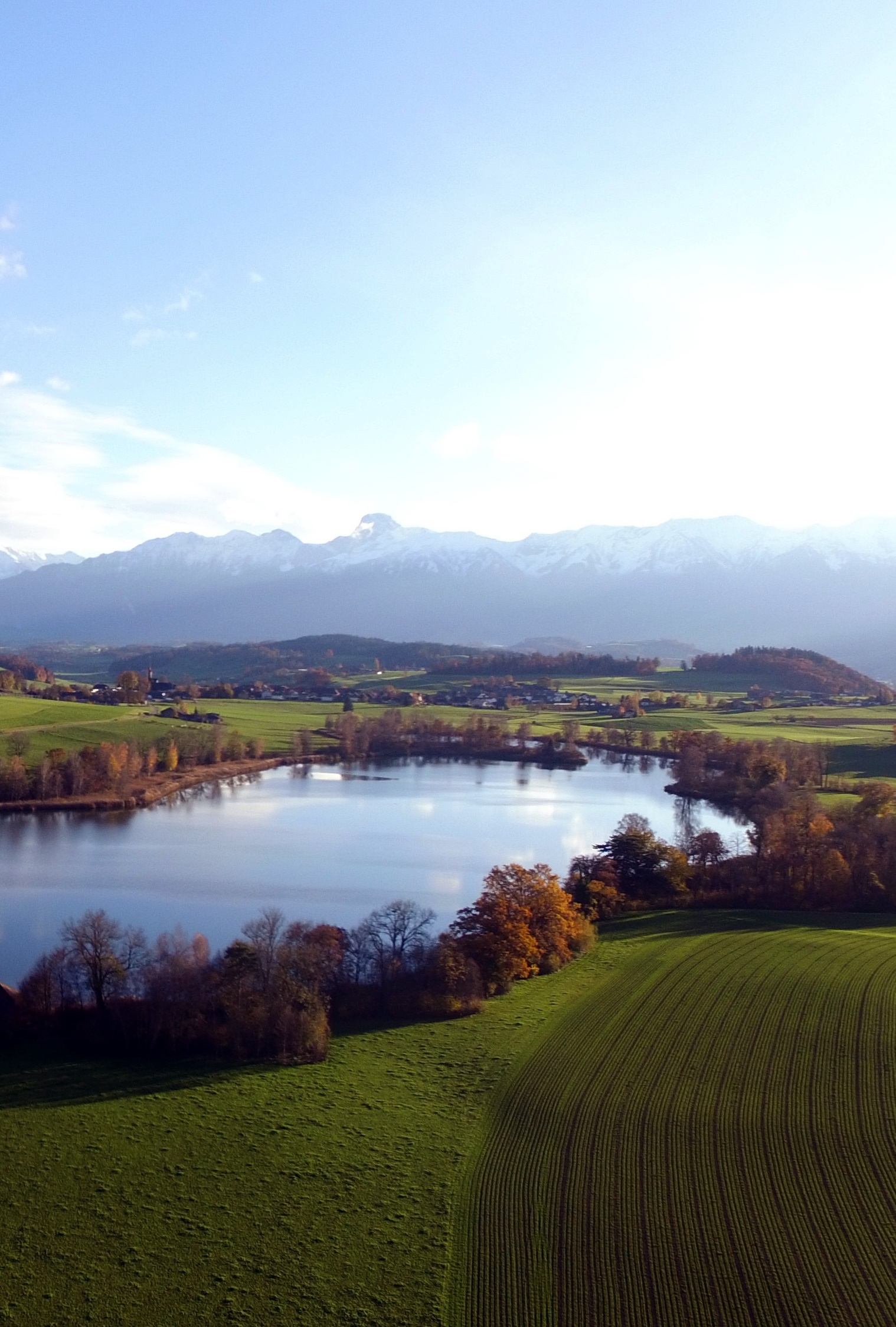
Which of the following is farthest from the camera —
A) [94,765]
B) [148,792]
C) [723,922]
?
[94,765]

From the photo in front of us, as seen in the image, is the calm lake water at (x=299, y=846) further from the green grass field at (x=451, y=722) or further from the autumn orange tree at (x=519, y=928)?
the green grass field at (x=451, y=722)

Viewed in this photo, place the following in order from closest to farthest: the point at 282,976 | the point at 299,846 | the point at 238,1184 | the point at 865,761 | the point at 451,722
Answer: the point at 238,1184 → the point at 282,976 → the point at 299,846 → the point at 865,761 → the point at 451,722

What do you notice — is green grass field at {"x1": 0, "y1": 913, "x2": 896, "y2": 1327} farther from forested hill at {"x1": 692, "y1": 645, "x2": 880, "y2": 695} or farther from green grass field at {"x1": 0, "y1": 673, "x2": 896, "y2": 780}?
forested hill at {"x1": 692, "y1": 645, "x2": 880, "y2": 695}

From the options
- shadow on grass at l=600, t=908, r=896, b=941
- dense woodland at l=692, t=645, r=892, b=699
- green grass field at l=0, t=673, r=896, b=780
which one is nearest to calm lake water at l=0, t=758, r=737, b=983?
shadow on grass at l=600, t=908, r=896, b=941

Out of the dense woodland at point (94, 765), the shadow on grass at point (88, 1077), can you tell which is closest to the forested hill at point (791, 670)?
the dense woodland at point (94, 765)

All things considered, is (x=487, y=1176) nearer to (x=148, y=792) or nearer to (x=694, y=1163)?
(x=694, y=1163)

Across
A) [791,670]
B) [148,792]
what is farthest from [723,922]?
[791,670]
